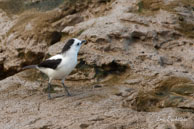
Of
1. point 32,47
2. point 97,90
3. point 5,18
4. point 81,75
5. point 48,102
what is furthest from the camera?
point 5,18

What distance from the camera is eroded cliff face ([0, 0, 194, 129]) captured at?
578 centimetres

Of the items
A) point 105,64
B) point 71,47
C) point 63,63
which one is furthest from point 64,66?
point 105,64

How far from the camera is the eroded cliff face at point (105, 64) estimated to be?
19.0ft

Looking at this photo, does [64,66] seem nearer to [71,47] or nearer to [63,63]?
[63,63]

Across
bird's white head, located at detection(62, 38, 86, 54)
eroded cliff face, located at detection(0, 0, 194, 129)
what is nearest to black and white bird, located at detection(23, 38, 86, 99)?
bird's white head, located at detection(62, 38, 86, 54)

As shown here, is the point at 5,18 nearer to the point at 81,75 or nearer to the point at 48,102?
the point at 81,75

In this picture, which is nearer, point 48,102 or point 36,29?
point 48,102

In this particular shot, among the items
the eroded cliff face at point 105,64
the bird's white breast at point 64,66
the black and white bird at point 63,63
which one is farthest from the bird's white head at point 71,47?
the eroded cliff face at point 105,64

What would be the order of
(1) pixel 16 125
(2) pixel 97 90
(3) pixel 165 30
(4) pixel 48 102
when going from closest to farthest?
1. (1) pixel 16 125
2. (4) pixel 48 102
3. (2) pixel 97 90
4. (3) pixel 165 30

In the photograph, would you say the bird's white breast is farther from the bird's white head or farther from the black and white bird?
the bird's white head

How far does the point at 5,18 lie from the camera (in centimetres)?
1065

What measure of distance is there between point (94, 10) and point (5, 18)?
314 cm

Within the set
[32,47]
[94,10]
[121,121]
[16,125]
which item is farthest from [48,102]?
[94,10]

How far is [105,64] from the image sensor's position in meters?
7.73
